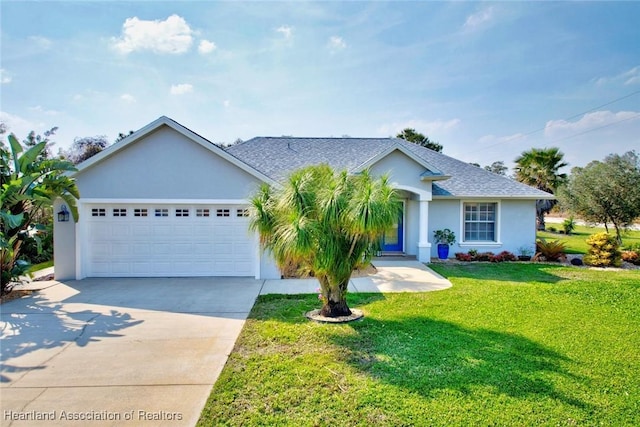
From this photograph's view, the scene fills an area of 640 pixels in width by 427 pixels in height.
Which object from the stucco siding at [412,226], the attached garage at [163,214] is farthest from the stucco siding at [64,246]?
the stucco siding at [412,226]

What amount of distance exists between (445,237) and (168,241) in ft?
38.4

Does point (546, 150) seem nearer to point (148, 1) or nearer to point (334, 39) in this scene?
point (334, 39)

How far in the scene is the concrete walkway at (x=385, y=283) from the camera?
32.1 ft

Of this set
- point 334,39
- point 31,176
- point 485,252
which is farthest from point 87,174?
point 485,252

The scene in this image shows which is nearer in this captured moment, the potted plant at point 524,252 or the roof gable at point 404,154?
the roof gable at point 404,154

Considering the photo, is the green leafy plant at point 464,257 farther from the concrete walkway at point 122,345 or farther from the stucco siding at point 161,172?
the stucco siding at point 161,172

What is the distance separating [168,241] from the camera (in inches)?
445

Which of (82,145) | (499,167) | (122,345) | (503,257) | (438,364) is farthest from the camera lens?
(499,167)

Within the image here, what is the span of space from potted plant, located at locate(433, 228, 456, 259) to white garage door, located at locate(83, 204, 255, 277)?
28.2ft

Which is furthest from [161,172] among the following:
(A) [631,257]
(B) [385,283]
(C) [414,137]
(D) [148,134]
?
(C) [414,137]

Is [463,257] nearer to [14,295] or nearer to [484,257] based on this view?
[484,257]

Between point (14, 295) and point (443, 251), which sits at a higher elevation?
point (443, 251)

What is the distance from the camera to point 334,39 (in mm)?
12375

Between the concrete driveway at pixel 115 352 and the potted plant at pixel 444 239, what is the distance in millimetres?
9066
